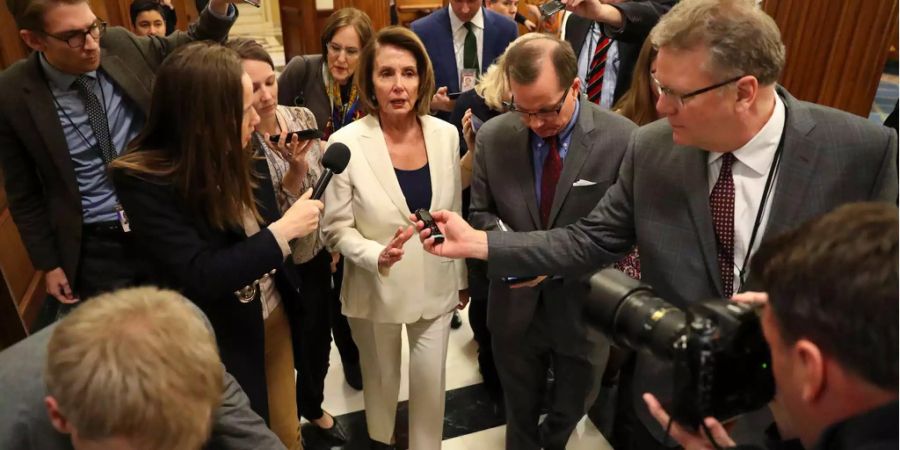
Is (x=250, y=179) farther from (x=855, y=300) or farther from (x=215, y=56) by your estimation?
(x=855, y=300)

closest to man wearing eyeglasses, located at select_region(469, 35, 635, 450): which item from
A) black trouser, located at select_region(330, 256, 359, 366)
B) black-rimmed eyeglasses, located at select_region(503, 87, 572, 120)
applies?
black-rimmed eyeglasses, located at select_region(503, 87, 572, 120)

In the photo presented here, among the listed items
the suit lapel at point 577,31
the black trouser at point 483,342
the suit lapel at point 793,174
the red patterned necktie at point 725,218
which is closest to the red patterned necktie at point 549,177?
the red patterned necktie at point 725,218

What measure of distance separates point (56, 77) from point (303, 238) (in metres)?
0.95

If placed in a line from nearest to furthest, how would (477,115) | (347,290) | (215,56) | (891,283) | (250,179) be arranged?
(891,283) → (215,56) → (250,179) → (347,290) → (477,115)

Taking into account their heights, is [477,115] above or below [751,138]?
below

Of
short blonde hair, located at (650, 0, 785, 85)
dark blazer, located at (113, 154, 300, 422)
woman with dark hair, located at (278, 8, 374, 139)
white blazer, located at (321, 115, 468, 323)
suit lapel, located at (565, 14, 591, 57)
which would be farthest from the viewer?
suit lapel, located at (565, 14, 591, 57)

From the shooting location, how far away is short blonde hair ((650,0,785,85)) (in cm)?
124

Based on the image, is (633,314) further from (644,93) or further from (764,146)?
(644,93)

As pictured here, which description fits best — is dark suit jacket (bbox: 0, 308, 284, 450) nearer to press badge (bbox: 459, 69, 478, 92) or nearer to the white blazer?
the white blazer

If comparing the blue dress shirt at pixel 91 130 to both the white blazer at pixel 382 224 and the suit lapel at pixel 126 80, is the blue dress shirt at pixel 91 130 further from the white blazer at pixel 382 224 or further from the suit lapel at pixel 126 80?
the white blazer at pixel 382 224

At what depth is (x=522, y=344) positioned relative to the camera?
205 cm

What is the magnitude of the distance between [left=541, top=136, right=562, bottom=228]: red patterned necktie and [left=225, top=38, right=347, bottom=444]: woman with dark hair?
751 mm

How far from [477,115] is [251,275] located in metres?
1.18

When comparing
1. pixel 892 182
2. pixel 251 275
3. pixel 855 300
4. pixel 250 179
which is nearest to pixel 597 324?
pixel 855 300
